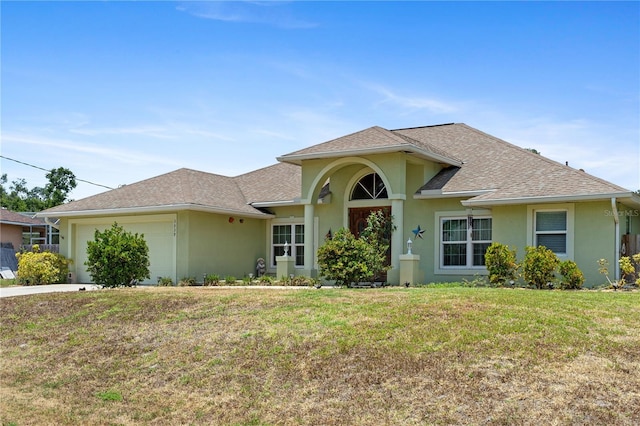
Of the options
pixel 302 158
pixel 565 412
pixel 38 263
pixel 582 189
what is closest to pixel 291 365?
pixel 565 412

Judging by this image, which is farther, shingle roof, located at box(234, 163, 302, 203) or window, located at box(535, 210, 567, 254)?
shingle roof, located at box(234, 163, 302, 203)

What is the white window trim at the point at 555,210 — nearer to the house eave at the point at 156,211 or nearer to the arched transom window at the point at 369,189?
the arched transom window at the point at 369,189

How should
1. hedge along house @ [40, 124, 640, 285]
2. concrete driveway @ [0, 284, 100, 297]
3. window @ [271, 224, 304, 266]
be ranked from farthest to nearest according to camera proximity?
1. window @ [271, 224, 304, 266]
2. concrete driveway @ [0, 284, 100, 297]
3. hedge along house @ [40, 124, 640, 285]

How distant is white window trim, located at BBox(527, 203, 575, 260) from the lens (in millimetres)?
19031

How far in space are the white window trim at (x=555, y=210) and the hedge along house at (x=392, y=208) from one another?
0.03 m

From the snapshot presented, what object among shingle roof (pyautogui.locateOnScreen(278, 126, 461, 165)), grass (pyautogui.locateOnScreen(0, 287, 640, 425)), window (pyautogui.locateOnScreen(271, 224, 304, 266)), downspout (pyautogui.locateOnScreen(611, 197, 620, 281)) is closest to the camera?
grass (pyautogui.locateOnScreen(0, 287, 640, 425))

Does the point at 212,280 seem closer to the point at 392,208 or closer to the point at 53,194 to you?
the point at 392,208

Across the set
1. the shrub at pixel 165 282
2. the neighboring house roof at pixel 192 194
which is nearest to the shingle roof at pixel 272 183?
the neighboring house roof at pixel 192 194

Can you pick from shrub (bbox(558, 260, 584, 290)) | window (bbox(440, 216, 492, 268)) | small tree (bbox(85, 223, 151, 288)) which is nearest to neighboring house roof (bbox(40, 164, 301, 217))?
small tree (bbox(85, 223, 151, 288))

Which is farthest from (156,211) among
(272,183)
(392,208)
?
(392,208)

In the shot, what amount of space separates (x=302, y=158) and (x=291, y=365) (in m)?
13.4

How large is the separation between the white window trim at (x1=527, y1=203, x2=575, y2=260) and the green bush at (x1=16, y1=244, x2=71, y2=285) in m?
17.4

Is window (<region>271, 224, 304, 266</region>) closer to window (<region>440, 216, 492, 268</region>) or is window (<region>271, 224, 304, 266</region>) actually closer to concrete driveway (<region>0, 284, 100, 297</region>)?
window (<region>440, 216, 492, 268</region>)

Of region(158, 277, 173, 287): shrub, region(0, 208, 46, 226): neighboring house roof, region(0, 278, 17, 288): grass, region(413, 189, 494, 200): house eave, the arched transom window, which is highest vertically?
the arched transom window
